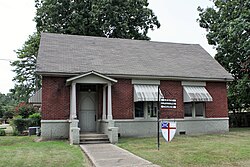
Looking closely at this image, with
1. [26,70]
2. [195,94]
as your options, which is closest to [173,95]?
[195,94]

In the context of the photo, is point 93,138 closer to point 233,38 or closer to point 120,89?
point 120,89

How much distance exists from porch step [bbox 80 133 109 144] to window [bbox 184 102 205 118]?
6174mm

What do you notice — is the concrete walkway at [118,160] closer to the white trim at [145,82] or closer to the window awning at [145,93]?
the window awning at [145,93]

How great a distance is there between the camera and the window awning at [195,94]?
17.5 m

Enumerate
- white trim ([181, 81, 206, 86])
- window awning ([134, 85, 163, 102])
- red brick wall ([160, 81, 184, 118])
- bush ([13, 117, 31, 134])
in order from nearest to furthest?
window awning ([134, 85, 163, 102])
red brick wall ([160, 81, 184, 118])
white trim ([181, 81, 206, 86])
bush ([13, 117, 31, 134])

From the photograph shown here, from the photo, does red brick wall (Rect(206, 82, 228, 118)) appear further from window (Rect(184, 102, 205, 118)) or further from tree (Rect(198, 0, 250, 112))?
tree (Rect(198, 0, 250, 112))

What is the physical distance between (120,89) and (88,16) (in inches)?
666

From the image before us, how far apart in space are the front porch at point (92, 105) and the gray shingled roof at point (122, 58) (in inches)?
42.6

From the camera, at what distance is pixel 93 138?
576 inches

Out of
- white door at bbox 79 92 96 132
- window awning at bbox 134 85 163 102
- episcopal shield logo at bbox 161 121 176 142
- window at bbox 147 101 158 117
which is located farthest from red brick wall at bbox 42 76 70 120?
episcopal shield logo at bbox 161 121 176 142

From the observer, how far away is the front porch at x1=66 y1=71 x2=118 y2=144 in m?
14.7

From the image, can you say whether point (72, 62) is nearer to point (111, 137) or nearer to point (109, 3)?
point (111, 137)

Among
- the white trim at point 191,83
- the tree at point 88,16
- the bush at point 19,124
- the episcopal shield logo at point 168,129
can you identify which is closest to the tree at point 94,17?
the tree at point 88,16

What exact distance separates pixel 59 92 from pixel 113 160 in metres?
7.77
